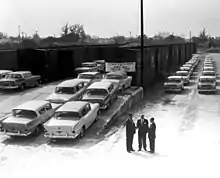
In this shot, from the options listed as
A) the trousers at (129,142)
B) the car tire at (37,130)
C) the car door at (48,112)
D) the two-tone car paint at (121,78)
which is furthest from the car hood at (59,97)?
the trousers at (129,142)

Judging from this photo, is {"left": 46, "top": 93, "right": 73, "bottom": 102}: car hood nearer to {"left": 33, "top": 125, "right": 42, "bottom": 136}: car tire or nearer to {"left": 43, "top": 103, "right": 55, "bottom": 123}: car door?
{"left": 43, "top": 103, "right": 55, "bottom": 123}: car door

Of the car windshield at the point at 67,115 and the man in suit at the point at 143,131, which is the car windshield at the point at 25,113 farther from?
the man in suit at the point at 143,131

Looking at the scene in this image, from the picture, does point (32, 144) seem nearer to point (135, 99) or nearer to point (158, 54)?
point (135, 99)

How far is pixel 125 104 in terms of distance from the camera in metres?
21.4

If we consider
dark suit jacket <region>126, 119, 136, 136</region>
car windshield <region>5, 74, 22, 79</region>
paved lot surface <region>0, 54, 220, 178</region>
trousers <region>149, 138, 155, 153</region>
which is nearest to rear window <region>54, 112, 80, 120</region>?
paved lot surface <region>0, 54, 220, 178</region>

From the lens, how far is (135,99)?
79.9 feet

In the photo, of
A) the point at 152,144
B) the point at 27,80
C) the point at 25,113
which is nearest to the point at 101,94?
the point at 25,113

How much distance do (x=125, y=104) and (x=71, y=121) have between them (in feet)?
22.6

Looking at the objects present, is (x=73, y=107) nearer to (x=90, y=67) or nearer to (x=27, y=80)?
(x=27, y=80)

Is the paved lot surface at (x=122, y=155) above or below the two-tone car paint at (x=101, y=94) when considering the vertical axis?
below

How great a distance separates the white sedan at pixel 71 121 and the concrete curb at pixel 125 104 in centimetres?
86

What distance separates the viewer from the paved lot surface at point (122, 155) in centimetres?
1088

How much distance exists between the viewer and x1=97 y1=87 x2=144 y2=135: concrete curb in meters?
17.8

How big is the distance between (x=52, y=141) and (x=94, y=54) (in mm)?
31431
